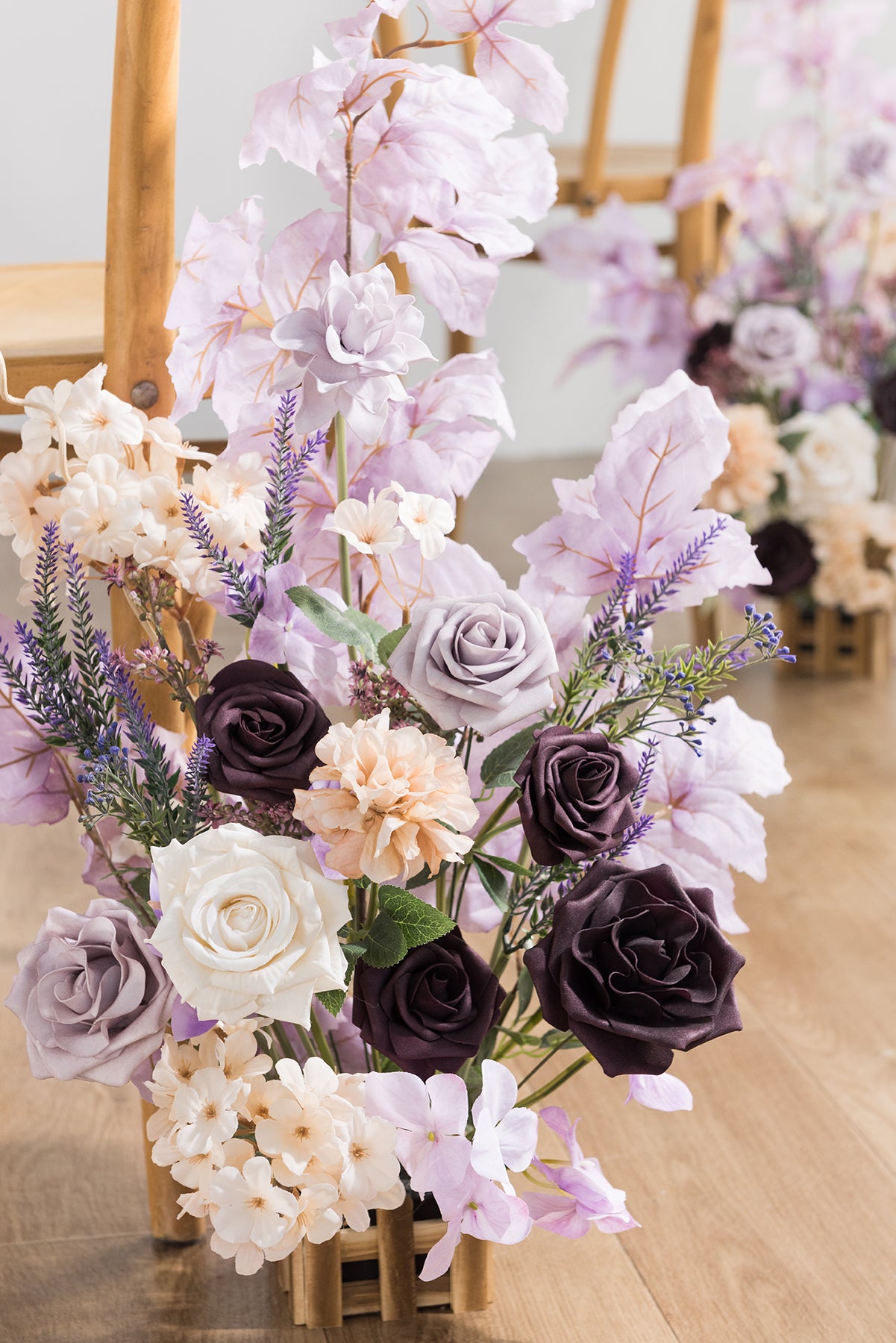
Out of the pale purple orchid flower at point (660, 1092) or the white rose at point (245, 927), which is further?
the pale purple orchid flower at point (660, 1092)

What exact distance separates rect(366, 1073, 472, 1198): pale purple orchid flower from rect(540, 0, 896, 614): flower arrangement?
125cm

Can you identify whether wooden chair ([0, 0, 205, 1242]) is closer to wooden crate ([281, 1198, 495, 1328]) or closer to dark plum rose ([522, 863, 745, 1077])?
wooden crate ([281, 1198, 495, 1328])

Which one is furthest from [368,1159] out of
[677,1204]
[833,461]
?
[833,461]

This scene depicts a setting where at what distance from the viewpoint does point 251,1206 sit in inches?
25.6

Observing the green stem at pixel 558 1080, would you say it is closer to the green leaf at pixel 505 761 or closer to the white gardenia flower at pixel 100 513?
the green leaf at pixel 505 761

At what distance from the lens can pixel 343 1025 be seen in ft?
2.68

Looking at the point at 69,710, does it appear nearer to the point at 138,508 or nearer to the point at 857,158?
the point at 138,508

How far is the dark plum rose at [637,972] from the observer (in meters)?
0.63

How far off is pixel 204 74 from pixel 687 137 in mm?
852

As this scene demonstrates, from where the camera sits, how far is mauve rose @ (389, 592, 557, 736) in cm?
63

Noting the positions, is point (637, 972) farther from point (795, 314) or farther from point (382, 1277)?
point (795, 314)

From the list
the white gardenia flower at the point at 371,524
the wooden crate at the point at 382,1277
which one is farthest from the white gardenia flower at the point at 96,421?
the wooden crate at the point at 382,1277

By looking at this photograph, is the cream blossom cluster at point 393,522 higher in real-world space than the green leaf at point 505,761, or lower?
higher

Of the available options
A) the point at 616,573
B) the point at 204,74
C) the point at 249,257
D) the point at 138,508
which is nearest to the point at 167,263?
the point at 249,257
